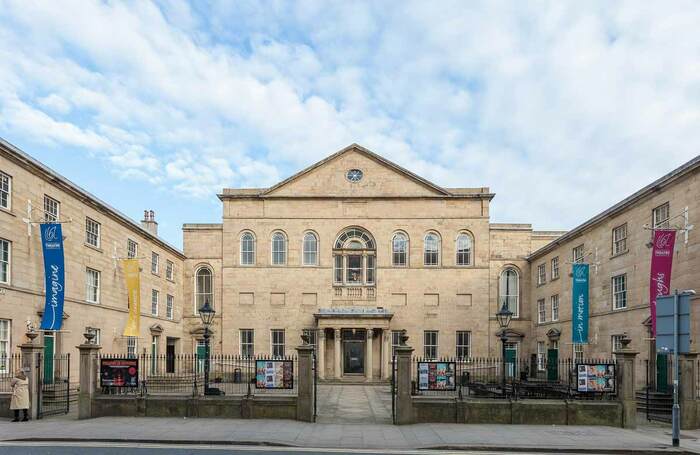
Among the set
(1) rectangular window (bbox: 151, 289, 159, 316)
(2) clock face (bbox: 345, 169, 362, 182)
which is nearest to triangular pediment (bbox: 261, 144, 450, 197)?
(2) clock face (bbox: 345, 169, 362, 182)

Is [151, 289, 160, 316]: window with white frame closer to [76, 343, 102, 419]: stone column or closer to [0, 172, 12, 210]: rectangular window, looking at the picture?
[0, 172, 12, 210]: rectangular window

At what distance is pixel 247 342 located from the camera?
40.5 metres

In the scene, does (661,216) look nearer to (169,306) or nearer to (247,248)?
(247,248)

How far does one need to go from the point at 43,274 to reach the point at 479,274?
88.7 ft

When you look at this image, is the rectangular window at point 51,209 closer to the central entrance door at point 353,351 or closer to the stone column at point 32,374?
the stone column at point 32,374

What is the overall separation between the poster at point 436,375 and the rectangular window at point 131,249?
2057cm

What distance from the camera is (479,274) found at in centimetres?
4069

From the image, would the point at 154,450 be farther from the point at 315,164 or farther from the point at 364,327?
the point at 315,164

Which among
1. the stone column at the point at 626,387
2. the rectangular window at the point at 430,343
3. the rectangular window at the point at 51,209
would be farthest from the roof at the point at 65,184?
the stone column at the point at 626,387

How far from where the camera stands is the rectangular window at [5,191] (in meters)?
21.8

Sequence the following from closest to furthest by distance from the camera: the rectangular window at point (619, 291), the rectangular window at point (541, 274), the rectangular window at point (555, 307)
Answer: the rectangular window at point (619, 291)
the rectangular window at point (555, 307)
the rectangular window at point (541, 274)

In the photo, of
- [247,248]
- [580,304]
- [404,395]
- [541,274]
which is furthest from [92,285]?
[541,274]

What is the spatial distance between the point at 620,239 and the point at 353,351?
18.9 m

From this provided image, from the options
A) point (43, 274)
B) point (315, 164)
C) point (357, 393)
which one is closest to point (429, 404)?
point (357, 393)
